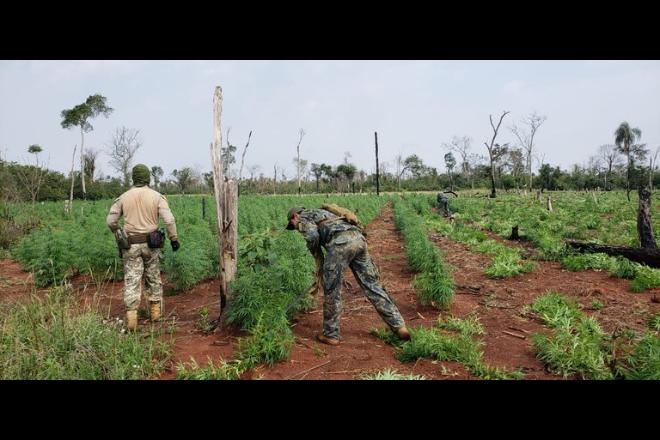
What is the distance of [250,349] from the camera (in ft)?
14.4

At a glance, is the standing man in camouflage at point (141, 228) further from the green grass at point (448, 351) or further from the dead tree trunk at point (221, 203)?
the green grass at point (448, 351)

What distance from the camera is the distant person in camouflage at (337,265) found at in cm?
503

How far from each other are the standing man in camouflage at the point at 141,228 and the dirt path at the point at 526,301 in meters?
4.59

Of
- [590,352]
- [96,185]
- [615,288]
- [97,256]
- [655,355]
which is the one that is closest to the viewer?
[655,355]

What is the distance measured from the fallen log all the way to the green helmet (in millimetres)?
9658

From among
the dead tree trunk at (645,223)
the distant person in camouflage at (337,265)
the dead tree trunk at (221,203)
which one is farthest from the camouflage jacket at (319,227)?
the dead tree trunk at (645,223)

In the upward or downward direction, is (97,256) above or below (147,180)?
below

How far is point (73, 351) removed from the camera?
401 centimetres

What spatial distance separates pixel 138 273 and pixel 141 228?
0.64 m

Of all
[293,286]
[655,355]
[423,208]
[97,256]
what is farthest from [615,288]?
[423,208]
